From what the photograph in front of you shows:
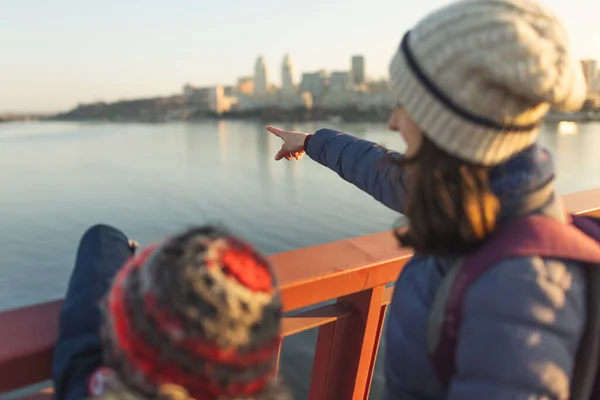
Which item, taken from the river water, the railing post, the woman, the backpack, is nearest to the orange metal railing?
the railing post

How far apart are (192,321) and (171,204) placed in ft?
32.4

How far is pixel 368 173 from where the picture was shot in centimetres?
110

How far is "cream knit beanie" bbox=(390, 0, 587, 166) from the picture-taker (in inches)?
23.2

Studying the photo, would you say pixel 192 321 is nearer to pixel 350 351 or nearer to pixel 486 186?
pixel 486 186

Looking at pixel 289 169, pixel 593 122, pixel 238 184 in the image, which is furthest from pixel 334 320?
pixel 593 122

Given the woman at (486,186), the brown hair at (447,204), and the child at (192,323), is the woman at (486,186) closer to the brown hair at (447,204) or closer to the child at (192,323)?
the brown hair at (447,204)

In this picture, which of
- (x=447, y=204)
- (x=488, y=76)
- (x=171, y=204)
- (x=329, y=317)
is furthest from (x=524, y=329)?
(x=171, y=204)

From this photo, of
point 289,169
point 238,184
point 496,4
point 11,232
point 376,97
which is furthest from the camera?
point 376,97

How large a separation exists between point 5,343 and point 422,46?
68 cm

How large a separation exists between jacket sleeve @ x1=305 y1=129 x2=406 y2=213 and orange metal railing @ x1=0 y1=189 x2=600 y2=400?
114mm

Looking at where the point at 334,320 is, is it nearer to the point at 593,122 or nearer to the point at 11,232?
the point at 11,232

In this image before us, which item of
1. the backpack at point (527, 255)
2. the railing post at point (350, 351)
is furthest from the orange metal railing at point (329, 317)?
the backpack at point (527, 255)

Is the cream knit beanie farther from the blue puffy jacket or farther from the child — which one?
the child

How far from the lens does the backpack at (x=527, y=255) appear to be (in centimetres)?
57
